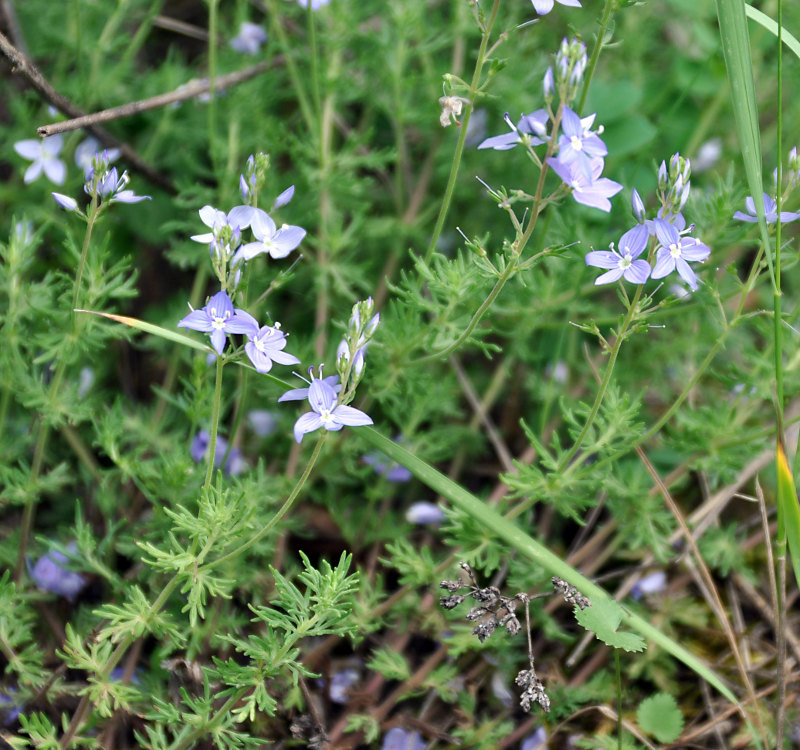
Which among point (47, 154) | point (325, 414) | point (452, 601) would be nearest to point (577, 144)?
point (325, 414)

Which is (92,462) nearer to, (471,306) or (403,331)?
(403,331)

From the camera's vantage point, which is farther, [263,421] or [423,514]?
[263,421]

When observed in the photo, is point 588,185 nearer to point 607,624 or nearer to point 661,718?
point 607,624

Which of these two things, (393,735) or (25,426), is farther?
(25,426)

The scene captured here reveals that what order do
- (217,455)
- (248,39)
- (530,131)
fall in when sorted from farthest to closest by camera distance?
1. (248,39)
2. (217,455)
3. (530,131)

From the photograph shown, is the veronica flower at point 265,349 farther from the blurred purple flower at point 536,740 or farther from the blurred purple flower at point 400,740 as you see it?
the blurred purple flower at point 536,740

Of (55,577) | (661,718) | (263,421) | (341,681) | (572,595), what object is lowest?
(341,681)

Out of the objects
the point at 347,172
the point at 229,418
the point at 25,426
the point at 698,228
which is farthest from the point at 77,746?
the point at 698,228
